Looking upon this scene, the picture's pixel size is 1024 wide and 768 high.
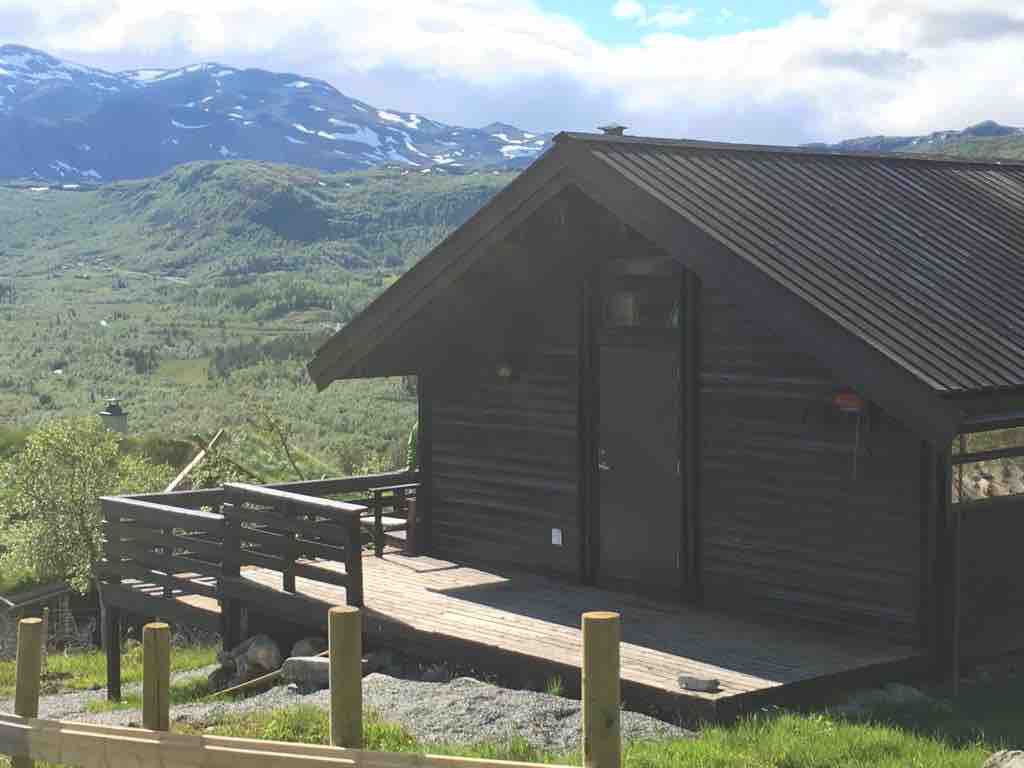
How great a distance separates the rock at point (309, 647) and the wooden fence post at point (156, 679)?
6383 mm

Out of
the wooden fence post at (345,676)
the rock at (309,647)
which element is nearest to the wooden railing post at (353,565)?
the rock at (309,647)

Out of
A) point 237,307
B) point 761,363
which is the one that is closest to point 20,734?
point 761,363

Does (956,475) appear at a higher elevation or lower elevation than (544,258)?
lower

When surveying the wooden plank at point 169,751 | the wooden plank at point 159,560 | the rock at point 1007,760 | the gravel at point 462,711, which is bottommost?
the gravel at point 462,711

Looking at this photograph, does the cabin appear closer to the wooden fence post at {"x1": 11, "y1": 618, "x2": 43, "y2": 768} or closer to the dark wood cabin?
the dark wood cabin

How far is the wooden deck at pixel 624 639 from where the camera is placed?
36.0ft

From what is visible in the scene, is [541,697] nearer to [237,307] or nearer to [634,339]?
[634,339]

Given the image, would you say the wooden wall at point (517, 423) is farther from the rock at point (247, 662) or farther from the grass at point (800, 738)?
the grass at point (800, 738)

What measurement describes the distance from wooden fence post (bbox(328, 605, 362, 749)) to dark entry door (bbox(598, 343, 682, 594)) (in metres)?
7.23

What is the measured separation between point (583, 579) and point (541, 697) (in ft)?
13.1

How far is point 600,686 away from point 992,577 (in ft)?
23.2

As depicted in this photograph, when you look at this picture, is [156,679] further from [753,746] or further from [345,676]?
[753,746]

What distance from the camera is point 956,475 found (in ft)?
39.4

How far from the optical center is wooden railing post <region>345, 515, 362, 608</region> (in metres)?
13.3
